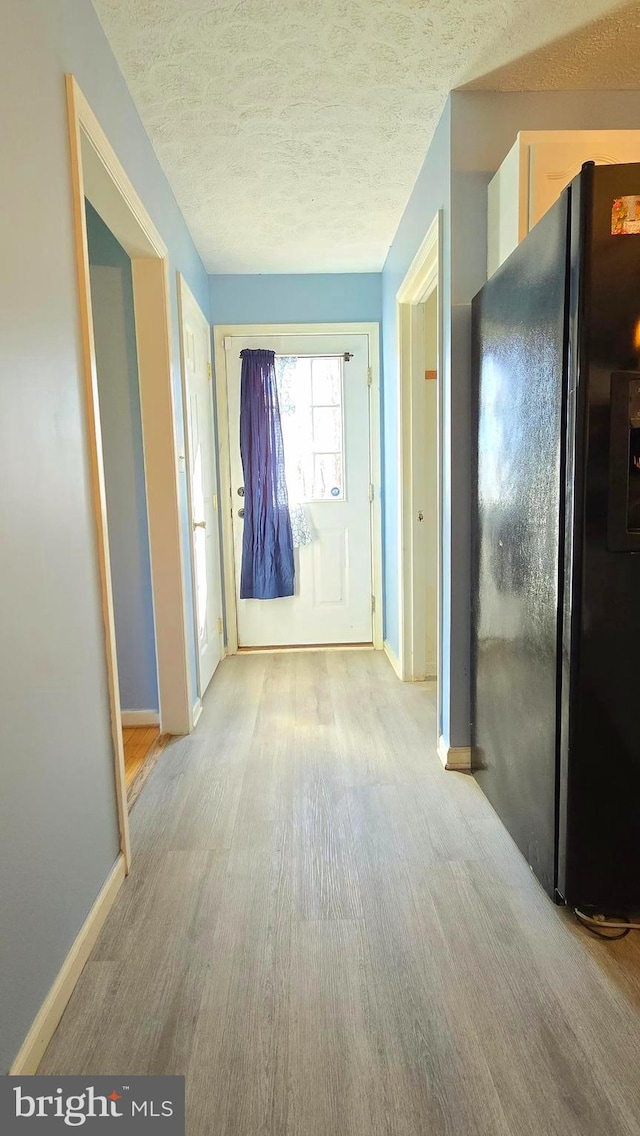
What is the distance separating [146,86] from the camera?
2018 millimetres

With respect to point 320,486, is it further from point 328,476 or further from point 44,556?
point 44,556

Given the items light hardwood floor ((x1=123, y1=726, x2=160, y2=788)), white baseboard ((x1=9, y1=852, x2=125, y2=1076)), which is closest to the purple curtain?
light hardwood floor ((x1=123, y1=726, x2=160, y2=788))

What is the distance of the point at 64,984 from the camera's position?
1337 millimetres

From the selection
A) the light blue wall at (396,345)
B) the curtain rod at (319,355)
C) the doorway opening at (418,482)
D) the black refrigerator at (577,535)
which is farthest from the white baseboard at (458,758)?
the curtain rod at (319,355)

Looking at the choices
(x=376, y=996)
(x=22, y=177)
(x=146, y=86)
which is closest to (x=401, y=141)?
(x=146, y=86)

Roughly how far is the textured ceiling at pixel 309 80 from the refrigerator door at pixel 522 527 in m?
0.70

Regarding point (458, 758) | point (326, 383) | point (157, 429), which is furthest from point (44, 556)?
point (326, 383)

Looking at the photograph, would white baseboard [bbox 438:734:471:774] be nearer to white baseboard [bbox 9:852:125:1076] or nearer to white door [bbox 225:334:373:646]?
white baseboard [bbox 9:852:125:1076]

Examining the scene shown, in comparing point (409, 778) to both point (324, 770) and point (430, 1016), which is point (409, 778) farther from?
point (430, 1016)

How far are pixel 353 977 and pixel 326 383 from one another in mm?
3349

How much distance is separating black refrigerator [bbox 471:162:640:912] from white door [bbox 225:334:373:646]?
2.23 meters

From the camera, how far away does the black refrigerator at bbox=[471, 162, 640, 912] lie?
4.51ft

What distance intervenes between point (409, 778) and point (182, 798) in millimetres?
842

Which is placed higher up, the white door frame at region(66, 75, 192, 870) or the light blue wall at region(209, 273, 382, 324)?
the light blue wall at region(209, 273, 382, 324)
